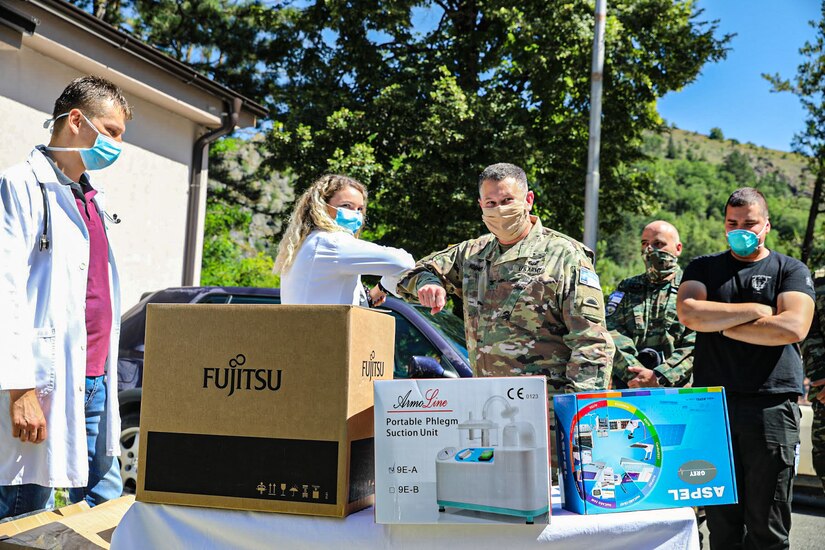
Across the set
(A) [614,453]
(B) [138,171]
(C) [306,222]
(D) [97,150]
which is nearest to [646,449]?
(A) [614,453]

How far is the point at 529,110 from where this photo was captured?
16.5 m

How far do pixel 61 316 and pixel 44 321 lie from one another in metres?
0.06

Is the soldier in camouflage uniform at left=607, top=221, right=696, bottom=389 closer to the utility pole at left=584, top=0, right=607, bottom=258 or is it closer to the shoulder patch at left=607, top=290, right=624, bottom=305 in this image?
the shoulder patch at left=607, top=290, right=624, bottom=305

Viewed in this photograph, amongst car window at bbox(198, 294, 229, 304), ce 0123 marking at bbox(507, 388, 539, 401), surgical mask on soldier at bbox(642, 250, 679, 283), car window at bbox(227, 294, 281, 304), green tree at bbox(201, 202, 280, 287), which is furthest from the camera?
green tree at bbox(201, 202, 280, 287)

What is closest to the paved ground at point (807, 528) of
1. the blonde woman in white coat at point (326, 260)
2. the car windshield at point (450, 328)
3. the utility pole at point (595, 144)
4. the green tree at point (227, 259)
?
the car windshield at point (450, 328)

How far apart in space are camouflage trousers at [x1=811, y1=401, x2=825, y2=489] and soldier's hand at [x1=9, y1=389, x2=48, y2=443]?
3.46 meters

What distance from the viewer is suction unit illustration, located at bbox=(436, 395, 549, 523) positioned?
67.0 inches

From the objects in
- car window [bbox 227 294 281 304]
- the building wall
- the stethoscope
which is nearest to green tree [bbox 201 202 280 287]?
the building wall

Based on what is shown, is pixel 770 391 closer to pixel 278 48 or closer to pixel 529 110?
pixel 529 110

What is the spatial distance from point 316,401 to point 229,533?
16.8 inches

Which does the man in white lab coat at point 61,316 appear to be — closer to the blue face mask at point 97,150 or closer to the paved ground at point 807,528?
the blue face mask at point 97,150

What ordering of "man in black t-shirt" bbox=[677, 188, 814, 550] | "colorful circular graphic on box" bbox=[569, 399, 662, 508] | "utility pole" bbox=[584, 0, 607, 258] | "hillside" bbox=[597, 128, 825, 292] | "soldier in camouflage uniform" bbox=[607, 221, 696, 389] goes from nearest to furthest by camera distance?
"colorful circular graphic on box" bbox=[569, 399, 662, 508]
"man in black t-shirt" bbox=[677, 188, 814, 550]
"soldier in camouflage uniform" bbox=[607, 221, 696, 389]
"utility pole" bbox=[584, 0, 607, 258]
"hillside" bbox=[597, 128, 825, 292]

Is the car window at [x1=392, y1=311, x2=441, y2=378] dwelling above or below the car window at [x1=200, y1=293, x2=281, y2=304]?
below

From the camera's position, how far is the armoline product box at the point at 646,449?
5.93 feet
